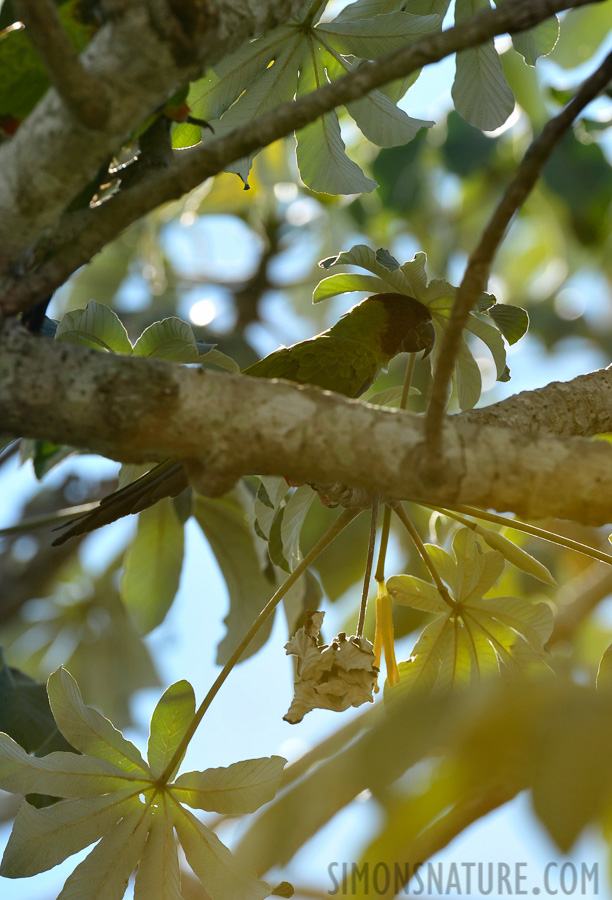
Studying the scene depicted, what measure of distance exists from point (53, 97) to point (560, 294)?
4900mm

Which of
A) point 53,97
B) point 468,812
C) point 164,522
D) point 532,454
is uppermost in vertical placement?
point 164,522

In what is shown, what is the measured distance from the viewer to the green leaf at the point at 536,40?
146 cm

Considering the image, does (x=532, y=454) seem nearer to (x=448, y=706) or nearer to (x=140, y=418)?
(x=448, y=706)

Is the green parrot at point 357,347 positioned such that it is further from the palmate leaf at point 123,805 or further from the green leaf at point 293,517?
the palmate leaf at point 123,805

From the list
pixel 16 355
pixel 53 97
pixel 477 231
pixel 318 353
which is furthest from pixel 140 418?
pixel 477 231

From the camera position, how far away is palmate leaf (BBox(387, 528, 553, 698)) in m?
1.41

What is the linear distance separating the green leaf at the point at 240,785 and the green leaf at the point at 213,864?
43 mm

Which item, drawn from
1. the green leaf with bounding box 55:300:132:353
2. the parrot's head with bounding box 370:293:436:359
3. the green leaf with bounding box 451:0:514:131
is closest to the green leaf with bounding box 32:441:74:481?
the green leaf with bounding box 55:300:132:353

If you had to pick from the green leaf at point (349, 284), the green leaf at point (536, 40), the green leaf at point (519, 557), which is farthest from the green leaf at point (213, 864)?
the green leaf at point (536, 40)

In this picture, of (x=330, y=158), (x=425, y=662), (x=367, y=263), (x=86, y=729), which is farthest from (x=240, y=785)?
(x=330, y=158)

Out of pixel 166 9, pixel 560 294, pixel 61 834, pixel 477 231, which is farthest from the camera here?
pixel 560 294

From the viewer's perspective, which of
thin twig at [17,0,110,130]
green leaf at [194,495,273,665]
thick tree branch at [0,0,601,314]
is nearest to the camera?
thin twig at [17,0,110,130]

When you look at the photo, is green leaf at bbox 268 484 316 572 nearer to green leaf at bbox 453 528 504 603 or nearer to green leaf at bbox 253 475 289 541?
green leaf at bbox 253 475 289 541

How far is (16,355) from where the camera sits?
0.81 metres
